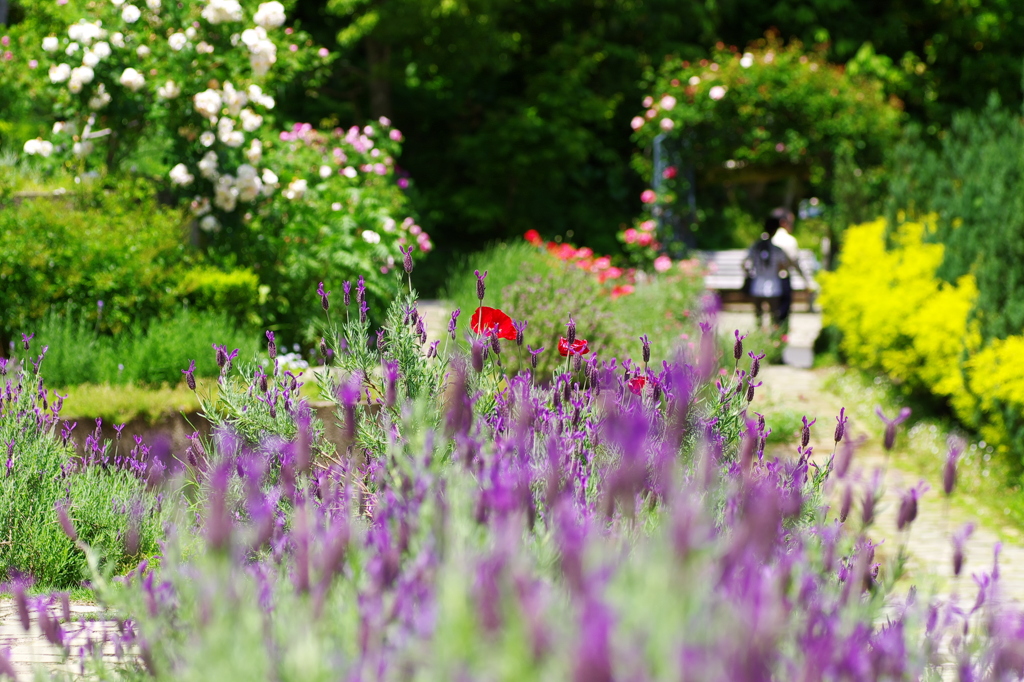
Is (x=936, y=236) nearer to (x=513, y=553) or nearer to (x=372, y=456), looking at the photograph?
(x=372, y=456)

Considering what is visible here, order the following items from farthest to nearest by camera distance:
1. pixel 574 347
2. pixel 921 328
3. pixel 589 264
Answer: pixel 589 264 < pixel 921 328 < pixel 574 347

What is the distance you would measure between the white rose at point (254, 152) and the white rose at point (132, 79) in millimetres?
851

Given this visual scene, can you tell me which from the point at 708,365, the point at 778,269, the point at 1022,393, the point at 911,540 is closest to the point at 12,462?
the point at 708,365

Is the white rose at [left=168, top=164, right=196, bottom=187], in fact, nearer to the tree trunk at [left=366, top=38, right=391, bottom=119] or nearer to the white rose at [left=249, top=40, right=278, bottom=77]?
the white rose at [left=249, top=40, right=278, bottom=77]

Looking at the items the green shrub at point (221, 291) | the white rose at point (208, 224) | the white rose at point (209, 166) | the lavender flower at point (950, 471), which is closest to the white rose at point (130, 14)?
the white rose at point (209, 166)

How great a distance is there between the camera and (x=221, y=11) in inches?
280

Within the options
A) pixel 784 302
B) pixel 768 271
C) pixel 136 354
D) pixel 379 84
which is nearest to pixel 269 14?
pixel 136 354

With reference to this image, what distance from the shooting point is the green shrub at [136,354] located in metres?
5.41

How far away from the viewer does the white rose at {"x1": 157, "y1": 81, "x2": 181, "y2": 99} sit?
7090 mm

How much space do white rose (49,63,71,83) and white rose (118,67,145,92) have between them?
1.29 feet

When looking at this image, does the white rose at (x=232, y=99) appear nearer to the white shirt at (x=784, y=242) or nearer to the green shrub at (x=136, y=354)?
the green shrub at (x=136, y=354)

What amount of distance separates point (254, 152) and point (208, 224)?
622 mm

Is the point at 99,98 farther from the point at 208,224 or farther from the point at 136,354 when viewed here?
the point at 136,354

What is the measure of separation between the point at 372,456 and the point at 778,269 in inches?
364
